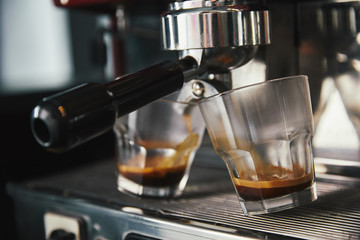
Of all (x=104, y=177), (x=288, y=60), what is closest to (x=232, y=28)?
(x=288, y=60)

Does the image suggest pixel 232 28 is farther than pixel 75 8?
No

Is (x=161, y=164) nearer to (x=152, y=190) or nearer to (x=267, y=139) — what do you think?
(x=152, y=190)

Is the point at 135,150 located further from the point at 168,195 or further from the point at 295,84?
the point at 295,84

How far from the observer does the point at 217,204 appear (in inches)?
17.5

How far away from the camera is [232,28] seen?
0.38 m

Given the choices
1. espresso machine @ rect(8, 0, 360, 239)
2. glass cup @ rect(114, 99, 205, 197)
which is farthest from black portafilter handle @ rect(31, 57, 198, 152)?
glass cup @ rect(114, 99, 205, 197)

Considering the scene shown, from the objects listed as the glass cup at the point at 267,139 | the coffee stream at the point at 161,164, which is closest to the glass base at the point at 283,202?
the glass cup at the point at 267,139

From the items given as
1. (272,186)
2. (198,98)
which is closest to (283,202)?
(272,186)

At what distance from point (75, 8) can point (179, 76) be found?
32cm

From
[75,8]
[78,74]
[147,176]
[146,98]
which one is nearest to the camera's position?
[146,98]

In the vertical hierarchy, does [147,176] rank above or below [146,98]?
below

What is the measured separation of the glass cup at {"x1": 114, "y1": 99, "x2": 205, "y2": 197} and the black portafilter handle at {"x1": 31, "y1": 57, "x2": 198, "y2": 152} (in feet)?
0.35

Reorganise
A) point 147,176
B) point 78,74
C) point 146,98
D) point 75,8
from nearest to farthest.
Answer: point 146,98
point 147,176
point 75,8
point 78,74

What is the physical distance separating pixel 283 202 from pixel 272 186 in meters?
0.02
